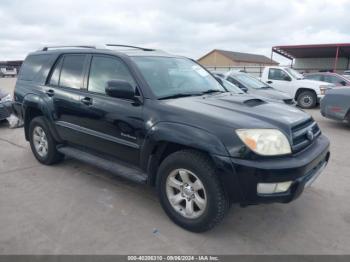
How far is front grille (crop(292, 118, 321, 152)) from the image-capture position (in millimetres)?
2847

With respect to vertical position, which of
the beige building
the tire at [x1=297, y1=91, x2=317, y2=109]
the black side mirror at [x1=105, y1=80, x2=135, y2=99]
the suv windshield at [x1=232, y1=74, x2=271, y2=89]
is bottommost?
the tire at [x1=297, y1=91, x2=317, y2=109]

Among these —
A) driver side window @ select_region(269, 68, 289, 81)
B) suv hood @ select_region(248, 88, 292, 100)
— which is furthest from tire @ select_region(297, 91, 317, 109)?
suv hood @ select_region(248, 88, 292, 100)

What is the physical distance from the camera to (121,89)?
3.22m

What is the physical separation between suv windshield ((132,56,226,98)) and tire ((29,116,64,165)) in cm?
204

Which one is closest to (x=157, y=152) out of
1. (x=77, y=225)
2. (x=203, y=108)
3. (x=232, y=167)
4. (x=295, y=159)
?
(x=203, y=108)

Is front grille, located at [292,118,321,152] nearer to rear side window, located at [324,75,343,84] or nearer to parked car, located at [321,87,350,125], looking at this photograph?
parked car, located at [321,87,350,125]

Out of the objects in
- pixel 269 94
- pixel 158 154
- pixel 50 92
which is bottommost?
pixel 158 154

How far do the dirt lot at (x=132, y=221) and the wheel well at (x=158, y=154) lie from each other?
18.7 inches

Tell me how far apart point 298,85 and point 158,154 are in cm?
1052

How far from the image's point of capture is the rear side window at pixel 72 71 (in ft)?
13.4

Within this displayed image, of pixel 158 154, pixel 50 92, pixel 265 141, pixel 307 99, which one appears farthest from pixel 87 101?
pixel 307 99

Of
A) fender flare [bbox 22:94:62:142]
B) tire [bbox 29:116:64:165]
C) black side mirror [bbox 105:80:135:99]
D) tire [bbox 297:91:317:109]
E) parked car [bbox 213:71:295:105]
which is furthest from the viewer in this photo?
tire [bbox 297:91:317:109]

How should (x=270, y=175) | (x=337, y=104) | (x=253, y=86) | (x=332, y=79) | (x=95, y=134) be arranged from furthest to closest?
(x=332, y=79) < (x=253, y=86) < (x=337, y=104) < (x=95, y=134) < (x=270, y=175)

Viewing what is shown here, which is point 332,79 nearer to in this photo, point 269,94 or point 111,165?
point 269,94
